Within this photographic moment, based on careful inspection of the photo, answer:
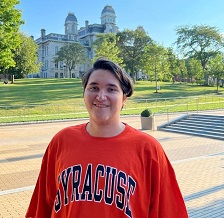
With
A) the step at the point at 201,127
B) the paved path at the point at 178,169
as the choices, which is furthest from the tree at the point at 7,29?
the step at the point at 201,127

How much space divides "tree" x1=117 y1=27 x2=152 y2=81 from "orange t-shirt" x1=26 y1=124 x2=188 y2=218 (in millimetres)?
58185

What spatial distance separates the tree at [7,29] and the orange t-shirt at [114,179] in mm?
12721

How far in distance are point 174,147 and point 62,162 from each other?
10.4m

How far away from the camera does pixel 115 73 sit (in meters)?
1.93

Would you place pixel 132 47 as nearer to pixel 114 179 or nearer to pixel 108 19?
pixel 108 19

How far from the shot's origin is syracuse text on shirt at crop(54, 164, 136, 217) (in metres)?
1.78

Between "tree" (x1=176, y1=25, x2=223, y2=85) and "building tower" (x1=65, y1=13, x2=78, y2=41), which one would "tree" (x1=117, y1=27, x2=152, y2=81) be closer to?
"tree" (x1=176, y1=25, x2=223, y2=85)

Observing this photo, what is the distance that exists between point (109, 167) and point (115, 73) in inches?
24.2

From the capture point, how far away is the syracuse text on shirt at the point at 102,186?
1.78 meters

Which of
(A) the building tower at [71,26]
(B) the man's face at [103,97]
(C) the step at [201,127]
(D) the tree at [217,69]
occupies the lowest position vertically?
(C) the step at [201,127]

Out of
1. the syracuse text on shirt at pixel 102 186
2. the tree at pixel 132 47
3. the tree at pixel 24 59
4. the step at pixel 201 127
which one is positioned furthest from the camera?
the tree at pixel 132 47

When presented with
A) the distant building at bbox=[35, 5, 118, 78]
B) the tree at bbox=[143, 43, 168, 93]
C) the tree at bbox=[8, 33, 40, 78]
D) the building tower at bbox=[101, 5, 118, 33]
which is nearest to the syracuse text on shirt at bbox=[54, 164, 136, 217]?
the tree at bbox=[143, 43, 168, 93]

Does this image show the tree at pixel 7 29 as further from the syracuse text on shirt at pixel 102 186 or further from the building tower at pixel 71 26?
the building tower at pixel 71 26

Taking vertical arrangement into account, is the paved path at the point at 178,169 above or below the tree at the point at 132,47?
below
